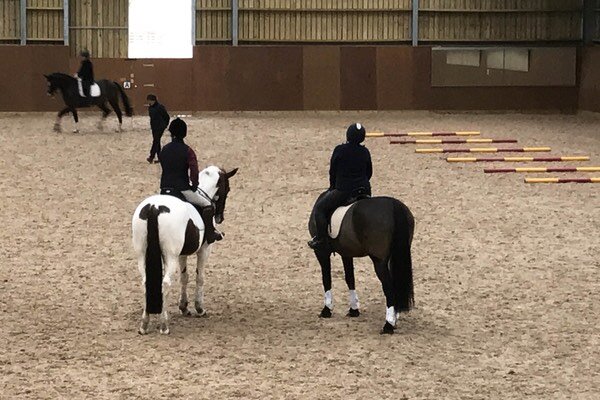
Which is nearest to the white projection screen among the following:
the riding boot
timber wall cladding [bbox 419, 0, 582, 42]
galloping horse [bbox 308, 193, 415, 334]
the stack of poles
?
timber wall cladding [bbox 419, 0, 582, 42]

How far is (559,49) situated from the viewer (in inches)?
1252

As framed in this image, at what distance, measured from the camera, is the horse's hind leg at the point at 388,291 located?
1013 centimetres

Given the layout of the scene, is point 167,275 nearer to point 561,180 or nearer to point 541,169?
point 561,180

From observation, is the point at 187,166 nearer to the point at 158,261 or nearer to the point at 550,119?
the point at 158,261

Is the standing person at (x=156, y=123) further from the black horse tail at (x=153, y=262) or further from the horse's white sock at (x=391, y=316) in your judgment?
the horse's white sock at (x=391, y=316)

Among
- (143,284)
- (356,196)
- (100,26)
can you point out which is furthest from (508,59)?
(143,284)

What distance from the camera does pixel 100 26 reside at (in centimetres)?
3059

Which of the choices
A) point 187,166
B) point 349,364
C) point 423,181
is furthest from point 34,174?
point 349,364

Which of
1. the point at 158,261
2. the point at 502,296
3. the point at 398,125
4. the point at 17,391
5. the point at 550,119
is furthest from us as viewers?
the point at 550,119

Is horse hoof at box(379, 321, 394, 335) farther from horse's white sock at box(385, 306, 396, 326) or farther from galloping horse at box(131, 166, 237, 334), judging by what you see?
galloping horse at box(131, 166, 237, 334)

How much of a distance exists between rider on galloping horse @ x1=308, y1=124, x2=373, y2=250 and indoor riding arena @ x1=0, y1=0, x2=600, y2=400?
19 centimetres

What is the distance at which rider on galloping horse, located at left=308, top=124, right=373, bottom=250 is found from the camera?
10398 millimetres

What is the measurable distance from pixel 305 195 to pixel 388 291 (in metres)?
7.88

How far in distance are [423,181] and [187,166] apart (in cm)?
941
